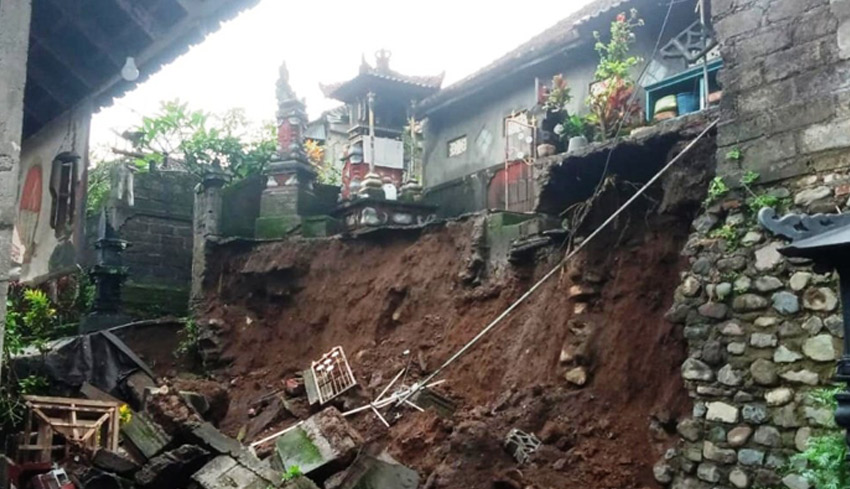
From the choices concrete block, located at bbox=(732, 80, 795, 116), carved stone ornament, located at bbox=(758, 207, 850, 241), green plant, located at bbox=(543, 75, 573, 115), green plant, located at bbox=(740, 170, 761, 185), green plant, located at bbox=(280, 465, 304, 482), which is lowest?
green plant, located at bbox=(280, 465, 304, 482)

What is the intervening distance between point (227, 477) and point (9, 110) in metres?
5.15

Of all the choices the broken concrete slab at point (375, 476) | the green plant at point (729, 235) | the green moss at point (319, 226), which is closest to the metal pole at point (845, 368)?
the green plant at point (729, 235)

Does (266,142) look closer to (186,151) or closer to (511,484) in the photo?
(186,151)

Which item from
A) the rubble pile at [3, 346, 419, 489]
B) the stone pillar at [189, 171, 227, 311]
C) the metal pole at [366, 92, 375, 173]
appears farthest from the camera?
the metal pole at [366, 92, 375, 173]

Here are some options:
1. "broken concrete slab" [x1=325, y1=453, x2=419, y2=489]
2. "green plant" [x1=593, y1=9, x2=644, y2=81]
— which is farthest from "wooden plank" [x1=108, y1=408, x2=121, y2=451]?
"green plant" [x1=593, y1=9, x2=644, y2=81]

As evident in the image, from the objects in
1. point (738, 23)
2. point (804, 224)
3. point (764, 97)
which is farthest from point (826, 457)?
point (738, 23)

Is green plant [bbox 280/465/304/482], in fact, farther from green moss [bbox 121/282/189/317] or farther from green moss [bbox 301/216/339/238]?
green moss [bbox 121/282/189/317]

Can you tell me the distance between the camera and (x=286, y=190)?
15.3m

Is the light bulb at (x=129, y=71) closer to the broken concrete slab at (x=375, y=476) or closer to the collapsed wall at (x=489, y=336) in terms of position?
the broken concrete slab at (x=375, y=476)

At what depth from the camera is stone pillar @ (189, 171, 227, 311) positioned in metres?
14.8

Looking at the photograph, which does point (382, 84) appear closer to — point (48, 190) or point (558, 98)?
point (558, 98)

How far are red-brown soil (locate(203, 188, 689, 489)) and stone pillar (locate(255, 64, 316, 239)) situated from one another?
1.95 ft

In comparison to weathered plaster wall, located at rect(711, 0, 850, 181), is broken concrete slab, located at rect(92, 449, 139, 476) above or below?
below

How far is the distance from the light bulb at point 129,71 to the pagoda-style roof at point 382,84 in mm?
12818
